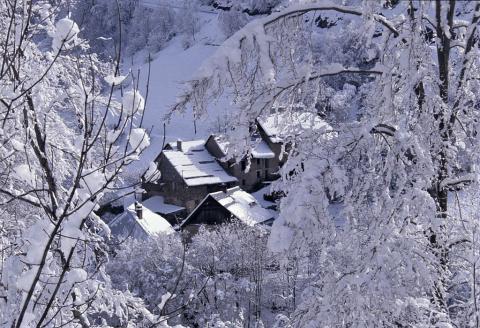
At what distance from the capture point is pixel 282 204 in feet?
12.4

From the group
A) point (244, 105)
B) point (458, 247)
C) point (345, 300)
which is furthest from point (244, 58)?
point (458, 247)

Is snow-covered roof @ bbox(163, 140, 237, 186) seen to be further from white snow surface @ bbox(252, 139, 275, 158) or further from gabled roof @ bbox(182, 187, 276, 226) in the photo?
gabled roof @ bbox(182, 187, 276, 226)

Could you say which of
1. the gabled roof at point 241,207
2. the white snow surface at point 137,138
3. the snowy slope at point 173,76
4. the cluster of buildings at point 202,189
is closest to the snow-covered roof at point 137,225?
the cluster of buildings at point 202,189

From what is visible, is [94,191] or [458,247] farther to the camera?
[458,247]

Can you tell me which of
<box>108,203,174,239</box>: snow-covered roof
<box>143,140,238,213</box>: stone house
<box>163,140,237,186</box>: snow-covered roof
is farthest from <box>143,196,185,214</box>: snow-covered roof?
<box>108,203,174,239</box>: snow-covered roof

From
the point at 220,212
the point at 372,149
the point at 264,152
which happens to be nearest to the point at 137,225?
the point at 220,212

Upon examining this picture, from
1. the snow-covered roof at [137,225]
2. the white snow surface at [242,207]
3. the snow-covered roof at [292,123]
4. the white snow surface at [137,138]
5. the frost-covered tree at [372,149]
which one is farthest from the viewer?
the white snow surface at [242,207]

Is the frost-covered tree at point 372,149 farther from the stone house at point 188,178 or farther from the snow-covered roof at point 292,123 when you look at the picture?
the stone house at point 188,178

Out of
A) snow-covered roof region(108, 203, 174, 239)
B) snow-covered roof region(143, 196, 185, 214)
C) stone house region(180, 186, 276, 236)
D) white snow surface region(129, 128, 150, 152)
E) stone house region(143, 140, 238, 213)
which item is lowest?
snow-covered roof region(143, 196, 185, 214)

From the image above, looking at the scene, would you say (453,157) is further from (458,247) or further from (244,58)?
(244,58)

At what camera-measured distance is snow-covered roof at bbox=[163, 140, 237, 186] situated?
125ft

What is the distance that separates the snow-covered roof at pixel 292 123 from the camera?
4.07 m

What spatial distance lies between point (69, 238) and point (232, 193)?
30.2m

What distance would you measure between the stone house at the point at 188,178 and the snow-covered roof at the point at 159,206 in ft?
1.22
